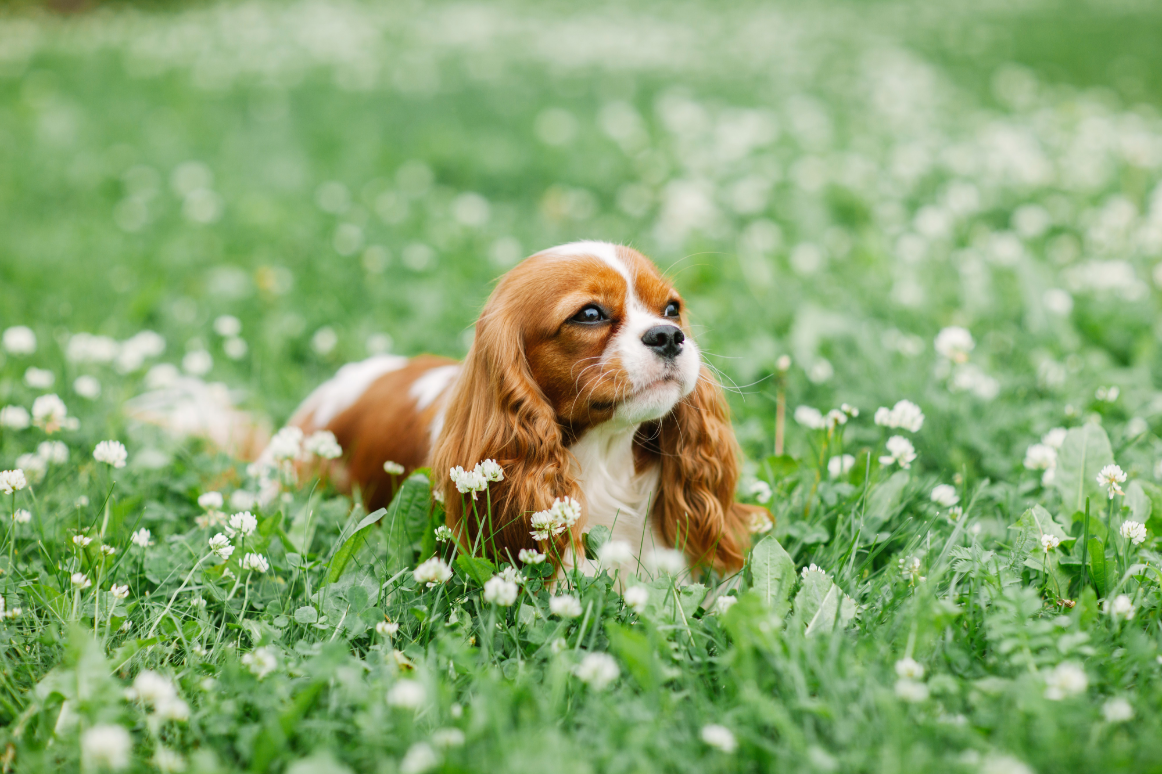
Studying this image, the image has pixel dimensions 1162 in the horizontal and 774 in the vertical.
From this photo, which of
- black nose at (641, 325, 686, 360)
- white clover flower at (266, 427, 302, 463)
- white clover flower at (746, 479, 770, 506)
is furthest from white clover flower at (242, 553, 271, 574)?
white clover flower at (746, 479, 770, 506)

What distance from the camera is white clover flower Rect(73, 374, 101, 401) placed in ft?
10.2

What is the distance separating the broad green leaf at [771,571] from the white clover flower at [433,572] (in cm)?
69

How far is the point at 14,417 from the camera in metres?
2.82

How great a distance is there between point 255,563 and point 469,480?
0.53m

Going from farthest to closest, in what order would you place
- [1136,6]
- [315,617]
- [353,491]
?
[1136,6] < [353,491] < [315,617]

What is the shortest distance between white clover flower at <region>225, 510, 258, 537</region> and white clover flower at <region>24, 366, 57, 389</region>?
4.30 ft

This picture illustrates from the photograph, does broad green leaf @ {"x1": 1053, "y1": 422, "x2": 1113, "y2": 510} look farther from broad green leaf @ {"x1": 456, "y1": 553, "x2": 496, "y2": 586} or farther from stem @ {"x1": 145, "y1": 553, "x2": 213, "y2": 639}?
stem @ {"x1": 145, "y1": 553, "x2": 213, "y2": 639}

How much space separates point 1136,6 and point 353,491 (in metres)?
15.0

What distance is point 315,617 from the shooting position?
2.06m

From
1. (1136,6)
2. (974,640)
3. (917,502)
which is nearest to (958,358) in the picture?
(917,502)

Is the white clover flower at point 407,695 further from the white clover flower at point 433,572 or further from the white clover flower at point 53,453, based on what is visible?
the white clover flower at point 53,453

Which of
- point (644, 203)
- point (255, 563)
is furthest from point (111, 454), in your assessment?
point (644, 203)

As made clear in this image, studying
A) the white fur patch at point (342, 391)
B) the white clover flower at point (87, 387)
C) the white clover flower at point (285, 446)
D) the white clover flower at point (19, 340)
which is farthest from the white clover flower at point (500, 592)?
the white clover flower at point (19, 340)

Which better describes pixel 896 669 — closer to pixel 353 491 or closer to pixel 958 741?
pixel 958 741
